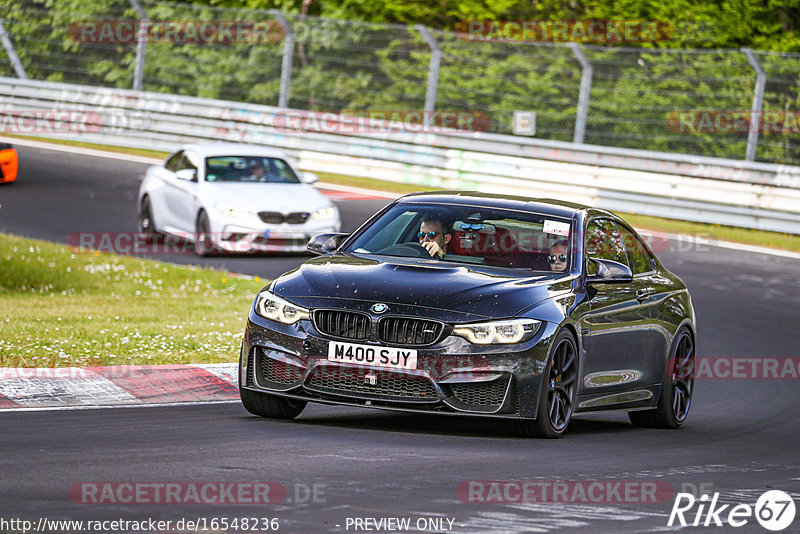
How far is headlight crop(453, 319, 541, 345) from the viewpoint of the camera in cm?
862

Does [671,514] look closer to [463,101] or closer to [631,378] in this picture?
[631,378]

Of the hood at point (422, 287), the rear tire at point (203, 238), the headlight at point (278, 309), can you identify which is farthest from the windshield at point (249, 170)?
the headlight at point (278, 309)

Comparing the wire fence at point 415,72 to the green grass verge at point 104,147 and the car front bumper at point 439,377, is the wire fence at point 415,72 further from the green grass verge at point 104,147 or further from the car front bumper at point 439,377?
the car front bumper at point 439,377

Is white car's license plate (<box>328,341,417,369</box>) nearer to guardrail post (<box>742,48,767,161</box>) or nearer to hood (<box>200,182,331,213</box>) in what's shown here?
hood (<box>200,182,331,213</box>)

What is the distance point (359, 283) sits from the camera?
892cm

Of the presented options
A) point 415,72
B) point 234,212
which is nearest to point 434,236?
point 234,212

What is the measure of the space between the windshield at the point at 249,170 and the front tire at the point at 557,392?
11.4 metres

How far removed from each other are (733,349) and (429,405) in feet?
22.5

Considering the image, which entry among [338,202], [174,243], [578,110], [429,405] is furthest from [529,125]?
[429,405]

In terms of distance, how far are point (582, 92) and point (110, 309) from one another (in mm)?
11948

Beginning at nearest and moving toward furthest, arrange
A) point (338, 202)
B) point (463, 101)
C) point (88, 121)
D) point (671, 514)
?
point (671, 514)
point (338, 202)
point (463, 101)
point (88, 121)

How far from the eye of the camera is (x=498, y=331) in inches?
341

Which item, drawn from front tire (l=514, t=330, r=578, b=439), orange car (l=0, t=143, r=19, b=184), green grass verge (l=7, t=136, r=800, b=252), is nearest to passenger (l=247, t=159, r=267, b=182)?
orange car (l=0, t=143, r=19, b=184)

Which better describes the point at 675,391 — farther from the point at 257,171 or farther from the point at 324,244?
the point at 257,171
